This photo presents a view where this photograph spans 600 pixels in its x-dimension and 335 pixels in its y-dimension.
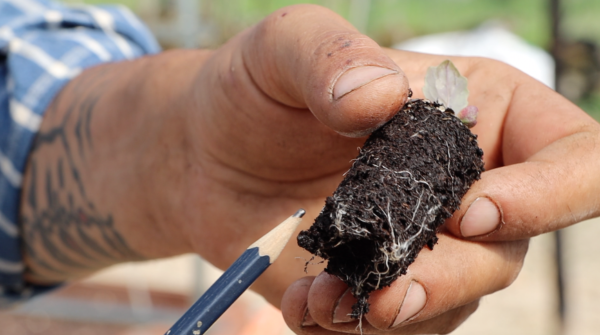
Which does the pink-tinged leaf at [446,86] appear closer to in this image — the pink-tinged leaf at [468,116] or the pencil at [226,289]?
the pink-tinged leaf at [468,116]

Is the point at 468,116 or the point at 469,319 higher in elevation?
the point at 468,116

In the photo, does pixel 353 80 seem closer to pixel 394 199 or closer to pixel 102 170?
pixel 394 199

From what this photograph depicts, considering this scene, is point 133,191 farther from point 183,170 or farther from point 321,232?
point 321,232

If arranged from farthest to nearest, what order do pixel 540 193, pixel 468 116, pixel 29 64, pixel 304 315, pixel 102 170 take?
pixel 29 64 → pixel 102 170 → pixel 468 116 → pixel 304 315 → pixel 540 193

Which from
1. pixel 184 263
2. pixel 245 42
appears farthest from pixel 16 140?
pixel 184 263

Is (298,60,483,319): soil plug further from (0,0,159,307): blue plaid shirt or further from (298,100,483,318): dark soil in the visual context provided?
(0,0,159,307): blue plaid shirt

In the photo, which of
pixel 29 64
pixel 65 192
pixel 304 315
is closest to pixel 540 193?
pixel 304 315
